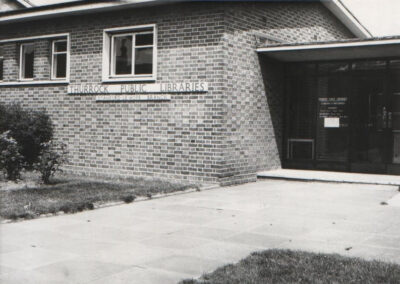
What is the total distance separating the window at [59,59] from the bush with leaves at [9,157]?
2.93m

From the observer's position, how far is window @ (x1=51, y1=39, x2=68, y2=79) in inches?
525

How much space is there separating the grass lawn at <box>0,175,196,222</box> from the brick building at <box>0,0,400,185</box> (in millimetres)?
1219

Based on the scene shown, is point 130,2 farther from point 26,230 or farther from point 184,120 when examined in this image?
point 26,230

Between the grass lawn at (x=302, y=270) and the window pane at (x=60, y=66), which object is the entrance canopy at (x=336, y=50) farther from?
the grass lawn at (x=302, y=270)

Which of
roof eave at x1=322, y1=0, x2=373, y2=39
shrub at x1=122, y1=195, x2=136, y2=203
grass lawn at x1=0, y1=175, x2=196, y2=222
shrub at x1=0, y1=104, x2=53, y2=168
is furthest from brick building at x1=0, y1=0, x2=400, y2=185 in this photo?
shrub at x1=122, y1=195, x2=136, y2=203

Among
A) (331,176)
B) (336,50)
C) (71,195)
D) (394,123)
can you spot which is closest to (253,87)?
(336,50)

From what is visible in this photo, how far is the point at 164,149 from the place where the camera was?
453 inches

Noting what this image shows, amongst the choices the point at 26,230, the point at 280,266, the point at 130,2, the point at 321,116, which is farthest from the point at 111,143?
the point at 280,266

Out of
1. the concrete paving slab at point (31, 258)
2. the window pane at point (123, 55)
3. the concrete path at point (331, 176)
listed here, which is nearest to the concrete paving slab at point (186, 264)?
the concrete paving slab at point (31, 258)

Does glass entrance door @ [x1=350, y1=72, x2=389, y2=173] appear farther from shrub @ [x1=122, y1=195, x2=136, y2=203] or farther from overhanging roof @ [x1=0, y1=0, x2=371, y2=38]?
shrub @ [x1=122, y1=195, x2=136, y2=203]

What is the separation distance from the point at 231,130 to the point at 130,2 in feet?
11.8

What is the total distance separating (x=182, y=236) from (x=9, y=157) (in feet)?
20.0

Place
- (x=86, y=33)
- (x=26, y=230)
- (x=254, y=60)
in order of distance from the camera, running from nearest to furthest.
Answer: (x=26, y=230)
(x=254, y=60)
(x=86, y=33)

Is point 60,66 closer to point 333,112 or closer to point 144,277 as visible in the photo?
point 333,112
